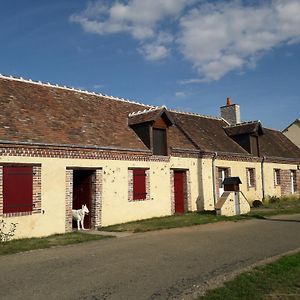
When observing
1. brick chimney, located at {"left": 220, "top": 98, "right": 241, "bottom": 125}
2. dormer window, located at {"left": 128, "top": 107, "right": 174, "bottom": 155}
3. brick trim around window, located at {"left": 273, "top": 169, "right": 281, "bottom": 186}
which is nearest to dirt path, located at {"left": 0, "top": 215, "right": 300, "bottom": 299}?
dormer window, located at {"left": 128, "top": 107, "right": 174, "bottom": 155}

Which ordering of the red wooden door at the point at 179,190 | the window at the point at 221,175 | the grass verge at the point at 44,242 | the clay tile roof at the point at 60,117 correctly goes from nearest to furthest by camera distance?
the grass verge at the point at 44,242, the clay tile roof at the point at 60,117, the red wooden door at the point at 179,190, the window at the point at 221,175

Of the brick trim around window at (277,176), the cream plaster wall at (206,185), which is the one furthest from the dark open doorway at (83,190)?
the brick trim around window at (277,176)

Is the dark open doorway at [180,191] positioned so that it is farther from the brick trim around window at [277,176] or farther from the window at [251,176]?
the brick trim around window at [277,176]

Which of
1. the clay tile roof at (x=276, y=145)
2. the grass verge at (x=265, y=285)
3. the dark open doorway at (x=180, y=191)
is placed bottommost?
the grass verge at (x=265, y=285)

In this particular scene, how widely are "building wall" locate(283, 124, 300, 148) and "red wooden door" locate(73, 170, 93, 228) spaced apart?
24642 mm

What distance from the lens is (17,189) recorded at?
12484mm

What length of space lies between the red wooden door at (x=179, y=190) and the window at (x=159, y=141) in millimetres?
1556

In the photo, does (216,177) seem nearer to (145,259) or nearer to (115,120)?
(115,120)

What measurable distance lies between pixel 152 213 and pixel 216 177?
5495 mm

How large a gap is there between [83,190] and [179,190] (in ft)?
18.7

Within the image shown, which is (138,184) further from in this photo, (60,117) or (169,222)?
(60,117)

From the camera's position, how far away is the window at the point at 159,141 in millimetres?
18141

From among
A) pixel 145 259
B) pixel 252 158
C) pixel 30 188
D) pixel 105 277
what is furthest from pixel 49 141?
pixel 252 158

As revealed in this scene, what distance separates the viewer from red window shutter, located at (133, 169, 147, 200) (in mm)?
16589
